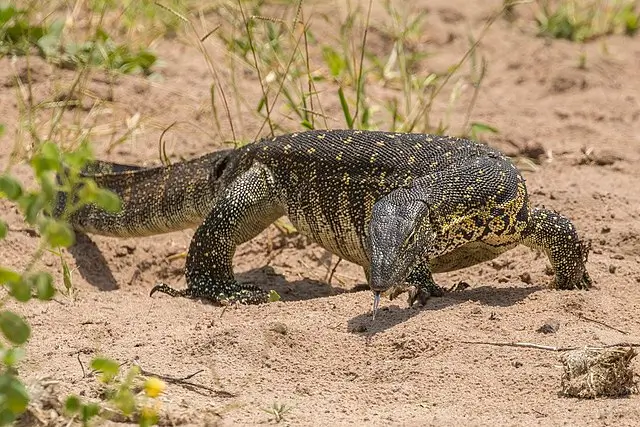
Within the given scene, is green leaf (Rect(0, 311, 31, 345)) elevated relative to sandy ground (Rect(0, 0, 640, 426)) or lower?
elevated

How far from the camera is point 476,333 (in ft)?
19.8

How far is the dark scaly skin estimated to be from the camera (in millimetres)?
6719

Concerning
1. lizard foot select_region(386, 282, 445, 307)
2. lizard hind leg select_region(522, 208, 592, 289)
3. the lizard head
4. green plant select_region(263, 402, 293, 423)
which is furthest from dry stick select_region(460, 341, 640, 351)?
lizard hind leg select_region(522, 208, 592, 289)

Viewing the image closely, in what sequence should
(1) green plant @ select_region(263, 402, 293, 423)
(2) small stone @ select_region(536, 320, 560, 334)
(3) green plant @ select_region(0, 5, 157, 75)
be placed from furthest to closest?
1. (3) green plant @ select_region(0, 5, 157, 75)
2. (2) small stone @ select_region(536, 320, 560, 334)
3. (1) green plant @ select_region(263, 402, 293, 423)

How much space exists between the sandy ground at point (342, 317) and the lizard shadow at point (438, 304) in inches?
0.7

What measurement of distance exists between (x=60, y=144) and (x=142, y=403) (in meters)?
5.00

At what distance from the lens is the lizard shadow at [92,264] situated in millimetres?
8328

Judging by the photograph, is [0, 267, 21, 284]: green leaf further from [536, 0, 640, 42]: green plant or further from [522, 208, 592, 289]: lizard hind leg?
[536, 0, 640, 42]: green plant

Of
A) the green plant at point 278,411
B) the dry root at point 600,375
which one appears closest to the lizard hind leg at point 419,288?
the dry root at point 600,375

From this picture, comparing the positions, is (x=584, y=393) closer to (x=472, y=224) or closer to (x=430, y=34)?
(x=472, y=224)

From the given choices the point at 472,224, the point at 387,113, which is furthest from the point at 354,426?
the point at 387,113

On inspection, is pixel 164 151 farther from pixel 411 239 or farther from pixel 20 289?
pixel 20 289

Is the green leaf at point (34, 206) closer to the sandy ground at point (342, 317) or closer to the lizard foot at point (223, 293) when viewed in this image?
the sandy ground at point (342, 317)

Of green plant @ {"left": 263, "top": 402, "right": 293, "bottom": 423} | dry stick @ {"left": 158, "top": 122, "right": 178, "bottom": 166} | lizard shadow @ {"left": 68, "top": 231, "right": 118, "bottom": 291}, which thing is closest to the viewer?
green plant @ {"left": 263, "top": 402, "right": 293, "bottom": 423}
